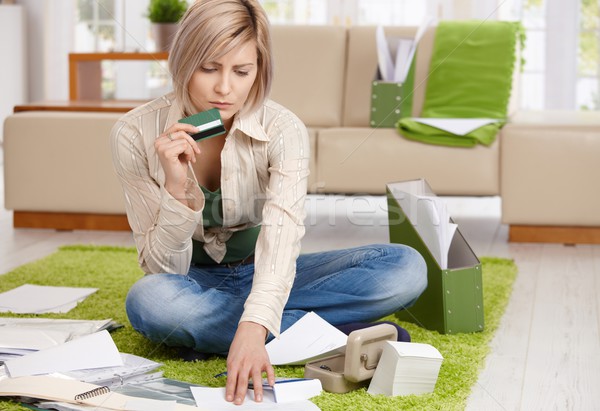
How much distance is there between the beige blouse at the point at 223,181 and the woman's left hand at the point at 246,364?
0.63 feet

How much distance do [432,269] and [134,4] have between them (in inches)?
161

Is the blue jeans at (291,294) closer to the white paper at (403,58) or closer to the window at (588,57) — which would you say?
the white paper at (403,58)

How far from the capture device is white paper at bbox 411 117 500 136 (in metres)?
3.10

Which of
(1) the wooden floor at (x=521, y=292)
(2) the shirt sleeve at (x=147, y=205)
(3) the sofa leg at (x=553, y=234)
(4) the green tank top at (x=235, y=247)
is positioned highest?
(2) the shirt sleeve at (x=147, y=205)

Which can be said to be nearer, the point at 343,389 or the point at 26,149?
the point at 343,389

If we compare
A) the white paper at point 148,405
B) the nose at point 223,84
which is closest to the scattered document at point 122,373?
the white paper at point 148,405

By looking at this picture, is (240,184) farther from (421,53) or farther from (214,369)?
(421,53)

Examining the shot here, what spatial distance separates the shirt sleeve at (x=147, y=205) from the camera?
5.37 feet

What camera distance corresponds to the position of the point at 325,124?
3.57 metres

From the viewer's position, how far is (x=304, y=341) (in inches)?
66.2

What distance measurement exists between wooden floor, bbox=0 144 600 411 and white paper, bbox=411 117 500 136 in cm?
39

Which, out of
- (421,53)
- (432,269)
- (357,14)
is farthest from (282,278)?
(357,14)

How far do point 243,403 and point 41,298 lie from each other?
1.01 metres

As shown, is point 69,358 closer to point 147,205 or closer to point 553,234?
point 147,205
